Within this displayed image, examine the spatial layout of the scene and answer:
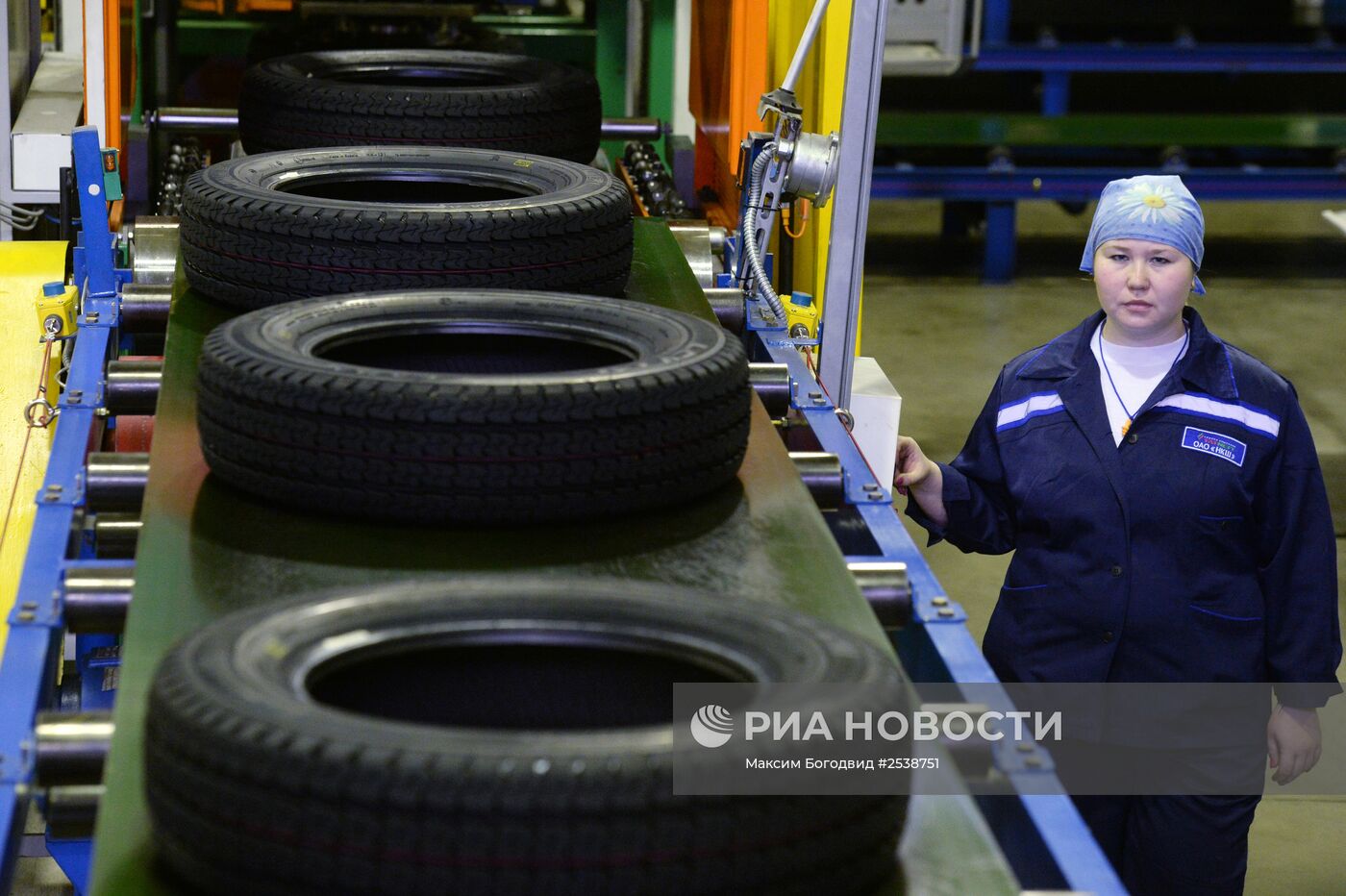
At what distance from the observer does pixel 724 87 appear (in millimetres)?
3785

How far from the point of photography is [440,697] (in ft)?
4.55

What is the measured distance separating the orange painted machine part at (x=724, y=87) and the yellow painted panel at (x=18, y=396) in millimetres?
1287

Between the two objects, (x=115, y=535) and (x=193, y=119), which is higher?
(x=193, y=119)

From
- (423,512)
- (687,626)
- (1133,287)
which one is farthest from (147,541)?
(1133,287)

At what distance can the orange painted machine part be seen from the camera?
358 cm

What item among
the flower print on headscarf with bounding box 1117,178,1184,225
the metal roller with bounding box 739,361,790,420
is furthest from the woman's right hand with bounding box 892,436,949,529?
the flower print on headscarf with bounding box 1117,178,1184,225

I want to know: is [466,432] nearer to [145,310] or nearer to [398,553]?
[398,553]

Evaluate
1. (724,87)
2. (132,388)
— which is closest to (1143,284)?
(132,388)

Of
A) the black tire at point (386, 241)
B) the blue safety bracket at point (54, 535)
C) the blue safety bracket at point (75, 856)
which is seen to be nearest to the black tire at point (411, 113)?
the blue safety bracket at point (54, 535)

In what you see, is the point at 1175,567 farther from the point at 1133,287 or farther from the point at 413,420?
the point at 413,420

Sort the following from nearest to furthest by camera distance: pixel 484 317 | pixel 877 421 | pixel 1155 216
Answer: pixel 484 317 < pixel 1155 216 < pixel 877 421

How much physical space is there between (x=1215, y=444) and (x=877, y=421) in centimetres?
63

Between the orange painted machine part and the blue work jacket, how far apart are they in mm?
1160

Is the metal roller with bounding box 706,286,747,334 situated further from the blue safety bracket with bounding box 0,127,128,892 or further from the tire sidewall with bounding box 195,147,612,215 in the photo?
the blue safety bracket with bounding box 0,127,128,892
